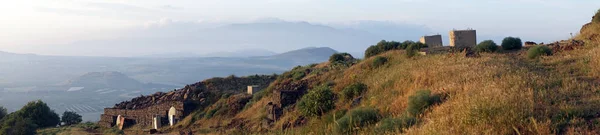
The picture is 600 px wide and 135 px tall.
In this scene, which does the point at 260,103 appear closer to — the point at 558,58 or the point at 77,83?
the point at 558,58

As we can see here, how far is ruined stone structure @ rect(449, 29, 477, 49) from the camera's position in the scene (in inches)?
→ 896

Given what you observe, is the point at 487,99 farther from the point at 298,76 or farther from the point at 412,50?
the point at 298,76

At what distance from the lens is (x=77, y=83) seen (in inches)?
6073

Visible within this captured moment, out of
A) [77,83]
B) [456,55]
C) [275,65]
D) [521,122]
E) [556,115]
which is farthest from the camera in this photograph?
[275,65]

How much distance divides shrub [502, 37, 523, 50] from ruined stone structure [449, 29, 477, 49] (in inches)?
96.4

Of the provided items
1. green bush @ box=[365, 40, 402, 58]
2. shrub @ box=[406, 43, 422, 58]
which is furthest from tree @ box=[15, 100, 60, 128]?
shrub @ box=[406, 43, 422, 58]

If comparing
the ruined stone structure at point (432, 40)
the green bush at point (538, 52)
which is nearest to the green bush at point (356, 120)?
the green bush at point (538, 52)

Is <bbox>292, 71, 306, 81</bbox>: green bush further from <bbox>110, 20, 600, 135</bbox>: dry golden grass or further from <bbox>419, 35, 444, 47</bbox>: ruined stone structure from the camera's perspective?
<bbox>110, 20, 600, 135</bbox>: dry golden grass

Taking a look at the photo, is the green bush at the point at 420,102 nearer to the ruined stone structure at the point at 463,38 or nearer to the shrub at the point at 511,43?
the shrub at the point at 511,43

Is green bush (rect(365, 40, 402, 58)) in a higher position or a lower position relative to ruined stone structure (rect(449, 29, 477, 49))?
lower

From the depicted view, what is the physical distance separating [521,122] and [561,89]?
299cm

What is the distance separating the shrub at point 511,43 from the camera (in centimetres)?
2019

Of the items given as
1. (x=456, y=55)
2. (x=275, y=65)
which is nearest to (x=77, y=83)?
(x=275, y=65)

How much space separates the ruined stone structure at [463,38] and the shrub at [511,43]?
2.45 metres
